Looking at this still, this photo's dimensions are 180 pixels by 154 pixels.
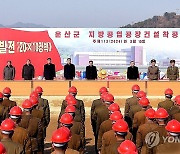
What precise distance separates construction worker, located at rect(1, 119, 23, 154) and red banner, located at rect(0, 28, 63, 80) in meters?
18.2

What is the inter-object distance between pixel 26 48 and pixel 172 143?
20.1m

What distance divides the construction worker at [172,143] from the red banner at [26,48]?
60.7 ft

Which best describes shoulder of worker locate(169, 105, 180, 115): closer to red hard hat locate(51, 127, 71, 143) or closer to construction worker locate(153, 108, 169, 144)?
construction worker locate(153, 108, 169, 144)

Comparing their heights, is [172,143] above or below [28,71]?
below

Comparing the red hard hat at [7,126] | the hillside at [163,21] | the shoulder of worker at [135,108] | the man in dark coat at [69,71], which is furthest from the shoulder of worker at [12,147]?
the hillside at [163,21]

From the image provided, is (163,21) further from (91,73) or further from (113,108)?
(113,108)

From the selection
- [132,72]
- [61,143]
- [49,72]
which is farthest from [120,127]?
[49,72]

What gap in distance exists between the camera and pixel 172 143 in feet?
22.1

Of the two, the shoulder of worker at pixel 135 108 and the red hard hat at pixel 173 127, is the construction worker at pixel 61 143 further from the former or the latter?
the shoulder of worker at pixel 135 108

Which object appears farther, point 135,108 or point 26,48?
point 26,48

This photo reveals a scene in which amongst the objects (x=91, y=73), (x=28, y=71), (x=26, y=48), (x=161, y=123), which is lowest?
(x=161, y=123)

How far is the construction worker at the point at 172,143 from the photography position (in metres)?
6.68

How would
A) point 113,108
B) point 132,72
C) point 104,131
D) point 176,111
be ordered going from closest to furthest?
point 104,131, point 113,108, point 176,111, point 132,72

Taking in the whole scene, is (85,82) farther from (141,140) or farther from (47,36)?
(141,140)
